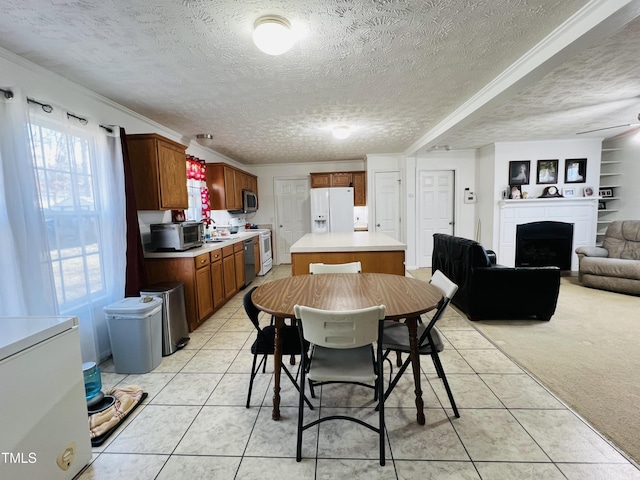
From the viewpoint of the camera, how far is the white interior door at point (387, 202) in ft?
19.3

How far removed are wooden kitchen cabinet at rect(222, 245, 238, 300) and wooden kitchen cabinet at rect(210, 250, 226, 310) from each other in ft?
0.33

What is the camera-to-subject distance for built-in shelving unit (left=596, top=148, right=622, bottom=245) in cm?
496

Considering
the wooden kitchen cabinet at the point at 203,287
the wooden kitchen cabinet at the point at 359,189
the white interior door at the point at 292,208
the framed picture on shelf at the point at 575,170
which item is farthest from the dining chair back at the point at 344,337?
the framed picture on shelf at the point at 575,170

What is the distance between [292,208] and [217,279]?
3212 millimetres

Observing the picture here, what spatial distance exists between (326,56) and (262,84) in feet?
2.23

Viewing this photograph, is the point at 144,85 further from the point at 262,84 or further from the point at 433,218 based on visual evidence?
the point at 433,218

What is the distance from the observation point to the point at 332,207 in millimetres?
5953

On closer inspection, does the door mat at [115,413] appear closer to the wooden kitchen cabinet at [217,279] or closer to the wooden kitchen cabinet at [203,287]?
the wooden kitchen cabinet at [203,287]

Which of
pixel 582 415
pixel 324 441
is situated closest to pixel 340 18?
pixel 324 441

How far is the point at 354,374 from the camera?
58.4 inches

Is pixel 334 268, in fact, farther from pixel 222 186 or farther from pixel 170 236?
pixel 222 186

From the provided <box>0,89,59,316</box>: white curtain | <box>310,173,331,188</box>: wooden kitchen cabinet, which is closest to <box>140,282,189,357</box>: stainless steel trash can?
<box>0,89,59,316</box>: white curtain

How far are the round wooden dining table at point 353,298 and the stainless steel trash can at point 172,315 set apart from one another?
3.81 ft

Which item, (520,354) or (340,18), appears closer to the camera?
(340,18)
